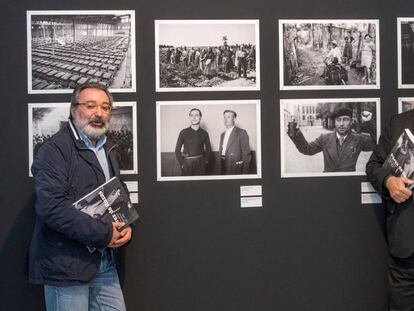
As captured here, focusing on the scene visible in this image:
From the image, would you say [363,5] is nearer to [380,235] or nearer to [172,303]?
[380,235]

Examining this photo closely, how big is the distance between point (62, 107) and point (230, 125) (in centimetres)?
104

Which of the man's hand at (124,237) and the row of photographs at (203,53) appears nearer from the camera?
the man's hand at (124,237)

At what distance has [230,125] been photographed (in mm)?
2371

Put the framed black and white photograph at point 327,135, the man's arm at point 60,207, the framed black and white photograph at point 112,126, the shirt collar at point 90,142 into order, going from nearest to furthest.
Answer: the man's arm at point 60,207 → the shirt collar at point 90,142 → the framed black and white photograph at point 112,126 → the framed black and white photograph at point 327,135

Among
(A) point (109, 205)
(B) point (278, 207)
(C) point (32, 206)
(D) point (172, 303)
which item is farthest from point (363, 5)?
(C) point (32, 206)

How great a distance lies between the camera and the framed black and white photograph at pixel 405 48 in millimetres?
2441

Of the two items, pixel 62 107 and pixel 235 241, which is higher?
pixel 62 107

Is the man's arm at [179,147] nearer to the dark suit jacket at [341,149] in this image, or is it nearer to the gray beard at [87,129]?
the gray beard at [87,129]

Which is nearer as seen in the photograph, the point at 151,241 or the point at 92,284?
the point at 92,284

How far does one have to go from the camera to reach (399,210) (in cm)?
208

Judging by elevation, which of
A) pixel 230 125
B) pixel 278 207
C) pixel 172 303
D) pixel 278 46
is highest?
pixel 278 46

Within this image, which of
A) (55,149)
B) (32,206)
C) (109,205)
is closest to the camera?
(55,149)

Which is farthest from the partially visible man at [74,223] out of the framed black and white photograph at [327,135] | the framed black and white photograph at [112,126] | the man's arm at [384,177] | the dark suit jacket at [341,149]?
the man's arm at [384,177]

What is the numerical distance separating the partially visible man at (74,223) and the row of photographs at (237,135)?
1.27 ft
